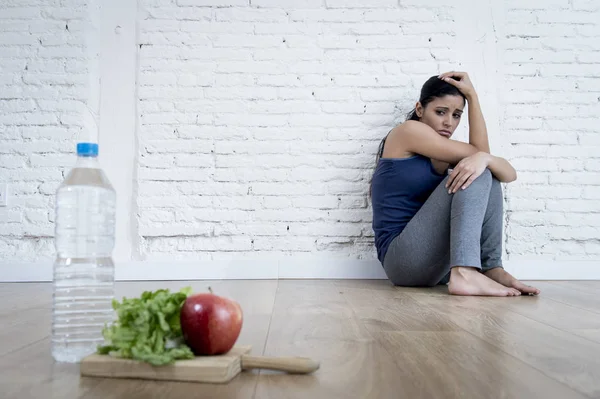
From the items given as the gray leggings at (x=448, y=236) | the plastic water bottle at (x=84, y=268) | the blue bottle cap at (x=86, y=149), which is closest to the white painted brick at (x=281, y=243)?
the gray leggings at (x=448, y=236)

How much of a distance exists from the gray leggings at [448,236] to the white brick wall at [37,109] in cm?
180

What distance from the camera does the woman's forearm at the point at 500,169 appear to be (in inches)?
101

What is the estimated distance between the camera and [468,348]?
125 centimetres

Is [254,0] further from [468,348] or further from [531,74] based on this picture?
[468,348]

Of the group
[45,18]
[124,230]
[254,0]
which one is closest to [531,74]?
[254,0]

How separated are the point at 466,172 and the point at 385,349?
138 cm

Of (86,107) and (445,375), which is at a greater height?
(86,107)

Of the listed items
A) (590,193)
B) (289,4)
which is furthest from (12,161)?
(590,193)

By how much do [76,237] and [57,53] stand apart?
1944mm

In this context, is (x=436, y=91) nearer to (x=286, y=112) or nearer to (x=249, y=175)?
(x=286, y=112)

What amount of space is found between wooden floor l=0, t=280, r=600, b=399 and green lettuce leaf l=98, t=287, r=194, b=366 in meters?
0.05

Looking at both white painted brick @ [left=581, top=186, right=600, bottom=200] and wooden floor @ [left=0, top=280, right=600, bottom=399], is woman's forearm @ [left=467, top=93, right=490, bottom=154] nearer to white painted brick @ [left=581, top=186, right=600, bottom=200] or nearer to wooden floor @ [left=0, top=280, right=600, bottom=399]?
white painted brick @ [left=581, top=186, right=600, bottom=200]

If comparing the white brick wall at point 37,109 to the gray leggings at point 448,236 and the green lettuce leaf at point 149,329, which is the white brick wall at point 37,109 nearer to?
the gray leggings at point 448,236

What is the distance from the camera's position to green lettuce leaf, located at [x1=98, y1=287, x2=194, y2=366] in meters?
0.92
